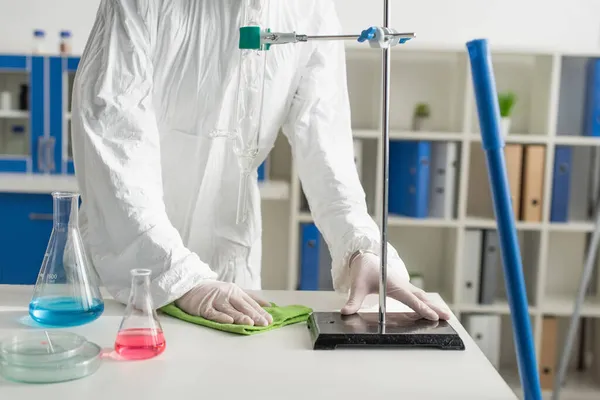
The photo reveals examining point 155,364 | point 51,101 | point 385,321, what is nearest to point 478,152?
point 51,101

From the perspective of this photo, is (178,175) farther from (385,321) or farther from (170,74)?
(385,321)

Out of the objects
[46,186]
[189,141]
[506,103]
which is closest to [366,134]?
[506,103]

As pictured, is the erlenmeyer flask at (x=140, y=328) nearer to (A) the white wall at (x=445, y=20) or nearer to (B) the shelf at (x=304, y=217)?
(B) the shelf at (x=304, y=217)

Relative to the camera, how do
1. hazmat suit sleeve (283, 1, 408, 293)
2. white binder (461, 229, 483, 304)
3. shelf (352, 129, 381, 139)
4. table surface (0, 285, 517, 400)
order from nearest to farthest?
table surface (0, 285, 517, 400)
hazmat suit sleeve (283, 1, 408, 293)
shelf (352, 129, 381, 139)
white binder (461, 229, 483, 304)

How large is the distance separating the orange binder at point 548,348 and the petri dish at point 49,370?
2452 millimetres

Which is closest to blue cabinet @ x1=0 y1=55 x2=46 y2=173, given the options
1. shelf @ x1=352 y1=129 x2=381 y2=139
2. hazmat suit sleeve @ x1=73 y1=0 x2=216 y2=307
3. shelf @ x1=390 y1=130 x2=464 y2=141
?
shelf @ x1=352 y1=129 x2=381 y2=139

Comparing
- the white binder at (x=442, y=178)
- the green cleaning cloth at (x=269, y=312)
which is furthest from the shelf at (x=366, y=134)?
the green cleaning cloth at (x=269, y=312)

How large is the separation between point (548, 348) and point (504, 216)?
2498 mm

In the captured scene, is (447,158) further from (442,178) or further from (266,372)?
(266,372)

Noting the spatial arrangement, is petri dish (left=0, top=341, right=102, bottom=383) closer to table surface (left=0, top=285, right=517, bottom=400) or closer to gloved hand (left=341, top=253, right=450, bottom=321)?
Answer: table surface (left=0, top=285, right=517, bottom=400)

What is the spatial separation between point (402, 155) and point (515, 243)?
2246 mm

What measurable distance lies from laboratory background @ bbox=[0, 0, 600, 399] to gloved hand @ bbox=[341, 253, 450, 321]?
155cm

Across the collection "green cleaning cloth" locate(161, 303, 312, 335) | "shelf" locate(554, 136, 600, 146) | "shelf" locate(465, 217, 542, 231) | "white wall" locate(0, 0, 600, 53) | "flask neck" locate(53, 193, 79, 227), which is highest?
"white wall" locate(0, 0, 600, 53)

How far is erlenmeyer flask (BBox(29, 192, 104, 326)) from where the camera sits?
3.14 feet
